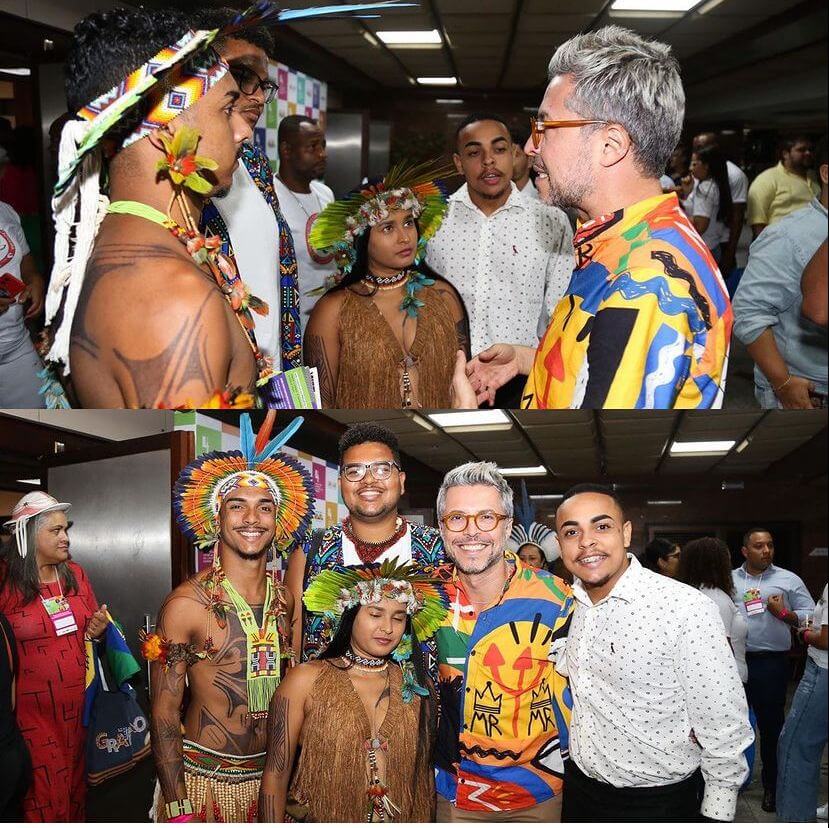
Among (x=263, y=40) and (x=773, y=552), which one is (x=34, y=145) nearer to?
(x=263, y=40)

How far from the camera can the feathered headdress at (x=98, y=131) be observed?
3.63 ft

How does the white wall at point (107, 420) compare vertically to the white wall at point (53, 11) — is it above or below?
below

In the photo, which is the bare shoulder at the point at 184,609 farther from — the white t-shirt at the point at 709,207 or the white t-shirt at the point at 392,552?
the white t-shirt at the point at 709,207

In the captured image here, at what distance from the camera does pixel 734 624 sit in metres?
1.40

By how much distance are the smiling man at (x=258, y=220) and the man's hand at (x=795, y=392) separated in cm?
78

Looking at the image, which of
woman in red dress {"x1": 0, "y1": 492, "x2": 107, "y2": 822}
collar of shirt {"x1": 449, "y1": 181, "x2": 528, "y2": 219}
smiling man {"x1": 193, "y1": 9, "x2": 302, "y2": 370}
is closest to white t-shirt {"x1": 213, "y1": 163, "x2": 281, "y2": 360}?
smiling man {"x1": 193, "y1": 9, "x2": 302, "y2": 370}

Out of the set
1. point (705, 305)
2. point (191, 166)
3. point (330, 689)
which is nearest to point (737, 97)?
point (705, 305)

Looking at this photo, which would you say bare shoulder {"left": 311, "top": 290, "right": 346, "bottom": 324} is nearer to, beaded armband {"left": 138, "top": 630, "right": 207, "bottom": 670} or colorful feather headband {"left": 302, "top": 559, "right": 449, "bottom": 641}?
colorful feather headband {"left": 302, "top": 559, "right": 449, "bottom": 641}

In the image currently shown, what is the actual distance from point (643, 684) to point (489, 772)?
268mm

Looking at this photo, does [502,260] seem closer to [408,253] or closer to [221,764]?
[408,253]

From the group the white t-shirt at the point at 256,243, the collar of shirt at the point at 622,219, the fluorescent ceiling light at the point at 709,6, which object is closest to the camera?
the collar of shirt at the point at 622,219

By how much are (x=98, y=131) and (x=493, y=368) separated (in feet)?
A: 2.34

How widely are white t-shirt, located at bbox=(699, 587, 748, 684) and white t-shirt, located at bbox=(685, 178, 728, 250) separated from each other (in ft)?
1.76

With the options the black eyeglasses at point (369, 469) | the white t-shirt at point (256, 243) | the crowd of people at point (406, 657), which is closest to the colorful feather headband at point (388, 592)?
the crowd of people at point (406, 657)
